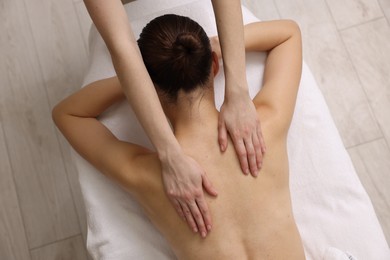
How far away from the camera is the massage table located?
1.24 metres

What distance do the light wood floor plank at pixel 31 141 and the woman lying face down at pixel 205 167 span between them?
0.66 m

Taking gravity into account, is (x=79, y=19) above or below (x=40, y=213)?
above

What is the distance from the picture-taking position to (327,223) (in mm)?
1250

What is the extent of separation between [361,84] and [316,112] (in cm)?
59

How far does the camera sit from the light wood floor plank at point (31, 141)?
175 centimetres

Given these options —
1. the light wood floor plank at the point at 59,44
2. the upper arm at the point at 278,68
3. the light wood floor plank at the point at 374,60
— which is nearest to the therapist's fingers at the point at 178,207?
the upper arm at the point at 278,68

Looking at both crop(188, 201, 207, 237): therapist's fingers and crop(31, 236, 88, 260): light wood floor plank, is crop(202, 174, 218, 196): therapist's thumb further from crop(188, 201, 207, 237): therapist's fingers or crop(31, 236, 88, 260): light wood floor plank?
crop(31, 236, 88, 260): light wood floor plank

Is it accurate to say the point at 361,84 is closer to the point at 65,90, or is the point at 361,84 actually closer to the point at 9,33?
the point at 65,90

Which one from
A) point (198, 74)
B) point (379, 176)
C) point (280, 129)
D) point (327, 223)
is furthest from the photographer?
point (379, 176)

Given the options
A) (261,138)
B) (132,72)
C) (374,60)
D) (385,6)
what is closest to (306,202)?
(261,138)

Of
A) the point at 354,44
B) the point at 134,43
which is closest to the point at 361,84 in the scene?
the point at 354,44

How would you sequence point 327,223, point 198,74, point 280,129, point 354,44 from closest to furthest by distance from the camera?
point 198,74 → point 280,129 → point 327,223 → point 354,44

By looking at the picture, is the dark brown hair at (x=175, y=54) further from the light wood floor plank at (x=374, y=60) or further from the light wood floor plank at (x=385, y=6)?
the light wood floor plank at (x=385, y=6)

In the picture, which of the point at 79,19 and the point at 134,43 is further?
the point at 79,19
